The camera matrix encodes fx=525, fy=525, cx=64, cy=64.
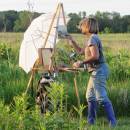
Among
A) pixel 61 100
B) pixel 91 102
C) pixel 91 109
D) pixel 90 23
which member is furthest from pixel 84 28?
pixel 61 100

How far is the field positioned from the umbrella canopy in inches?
10.9

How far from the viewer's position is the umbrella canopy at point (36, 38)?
26.3ft

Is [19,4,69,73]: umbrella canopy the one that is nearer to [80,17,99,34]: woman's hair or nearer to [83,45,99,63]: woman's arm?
[80,17,99,34]: woman's hair

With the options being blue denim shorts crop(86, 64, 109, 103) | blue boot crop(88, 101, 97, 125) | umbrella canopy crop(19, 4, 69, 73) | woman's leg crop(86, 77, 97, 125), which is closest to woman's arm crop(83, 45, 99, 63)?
blue denim shorts crop(86, 64, 109, 103)

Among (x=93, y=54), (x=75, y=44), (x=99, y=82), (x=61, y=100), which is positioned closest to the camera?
(x=61, y=100)

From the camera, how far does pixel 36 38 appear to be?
26.6 feet

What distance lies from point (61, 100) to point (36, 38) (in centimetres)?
374

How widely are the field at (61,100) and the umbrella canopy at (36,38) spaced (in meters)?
0.28

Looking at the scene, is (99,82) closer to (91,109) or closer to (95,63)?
(95,63)

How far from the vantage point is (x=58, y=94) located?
442 centimetres

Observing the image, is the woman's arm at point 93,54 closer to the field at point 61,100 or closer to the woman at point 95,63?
the woman at point 95,63

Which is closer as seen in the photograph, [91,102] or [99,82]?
[99,82]

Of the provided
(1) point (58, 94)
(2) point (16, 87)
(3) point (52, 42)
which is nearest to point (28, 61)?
(3) point (52, 42)

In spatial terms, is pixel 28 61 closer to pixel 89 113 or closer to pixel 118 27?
pixel 89 113
